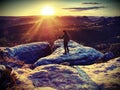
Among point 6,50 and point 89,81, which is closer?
point 89,81

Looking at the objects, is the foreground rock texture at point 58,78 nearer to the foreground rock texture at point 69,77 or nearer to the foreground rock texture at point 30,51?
the foreground rock texture at point 69,77

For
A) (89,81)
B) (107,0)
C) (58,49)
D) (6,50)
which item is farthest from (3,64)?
(107,0)

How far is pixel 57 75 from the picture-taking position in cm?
704

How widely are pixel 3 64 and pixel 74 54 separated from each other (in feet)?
6.07

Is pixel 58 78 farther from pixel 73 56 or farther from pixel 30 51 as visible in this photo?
pixel 30 51

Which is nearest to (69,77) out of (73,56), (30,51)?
(73,56)

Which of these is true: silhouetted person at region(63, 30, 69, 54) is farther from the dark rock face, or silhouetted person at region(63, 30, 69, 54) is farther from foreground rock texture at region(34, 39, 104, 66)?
the dark rock face

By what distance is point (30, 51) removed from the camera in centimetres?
772

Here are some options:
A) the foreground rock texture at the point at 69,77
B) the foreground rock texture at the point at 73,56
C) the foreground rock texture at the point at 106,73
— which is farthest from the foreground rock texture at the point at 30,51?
the foreground rock texture at the point at 106,73

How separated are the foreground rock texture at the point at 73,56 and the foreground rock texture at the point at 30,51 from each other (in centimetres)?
22

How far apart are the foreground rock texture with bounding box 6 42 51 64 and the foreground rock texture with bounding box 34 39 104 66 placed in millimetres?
221

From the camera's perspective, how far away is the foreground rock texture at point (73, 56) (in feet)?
24.2

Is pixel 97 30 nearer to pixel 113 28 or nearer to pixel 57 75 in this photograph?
pixel 113 28

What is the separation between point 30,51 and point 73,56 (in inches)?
46.2
